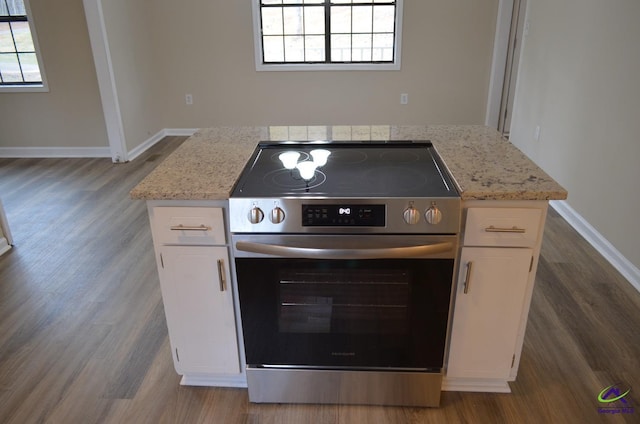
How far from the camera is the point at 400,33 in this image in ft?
16.7

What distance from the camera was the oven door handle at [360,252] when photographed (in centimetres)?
150

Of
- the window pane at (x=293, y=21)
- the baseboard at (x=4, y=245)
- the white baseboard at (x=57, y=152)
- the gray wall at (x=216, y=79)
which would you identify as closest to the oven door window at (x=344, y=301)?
the baseboard at (x=4, y=245)

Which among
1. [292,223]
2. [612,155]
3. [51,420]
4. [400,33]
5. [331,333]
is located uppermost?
[400,33]

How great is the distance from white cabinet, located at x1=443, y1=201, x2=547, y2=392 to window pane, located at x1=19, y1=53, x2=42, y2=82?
4.97 meters

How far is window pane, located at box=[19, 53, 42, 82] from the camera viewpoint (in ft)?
15.7

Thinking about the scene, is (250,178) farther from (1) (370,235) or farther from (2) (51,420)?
(2) (51,420)

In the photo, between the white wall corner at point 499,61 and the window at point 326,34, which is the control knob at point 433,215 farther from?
the window at point 326,34

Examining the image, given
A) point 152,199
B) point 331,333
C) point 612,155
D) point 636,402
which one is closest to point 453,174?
point 331,333

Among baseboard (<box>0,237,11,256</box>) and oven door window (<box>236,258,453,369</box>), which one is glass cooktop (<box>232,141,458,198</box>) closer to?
oven door window (<box>236,258,453,369</box>)

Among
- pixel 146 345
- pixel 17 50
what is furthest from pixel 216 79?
pixel 146 345

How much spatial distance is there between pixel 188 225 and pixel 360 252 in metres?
0.61

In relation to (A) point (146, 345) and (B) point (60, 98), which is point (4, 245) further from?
(B) point (60, 98)

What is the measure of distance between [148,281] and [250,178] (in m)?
1.39

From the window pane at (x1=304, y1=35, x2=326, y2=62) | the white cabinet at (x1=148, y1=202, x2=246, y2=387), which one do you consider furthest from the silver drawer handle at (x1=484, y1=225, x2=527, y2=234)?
the window pane at (x1=304, y1=35, x2=326, y2=62)
